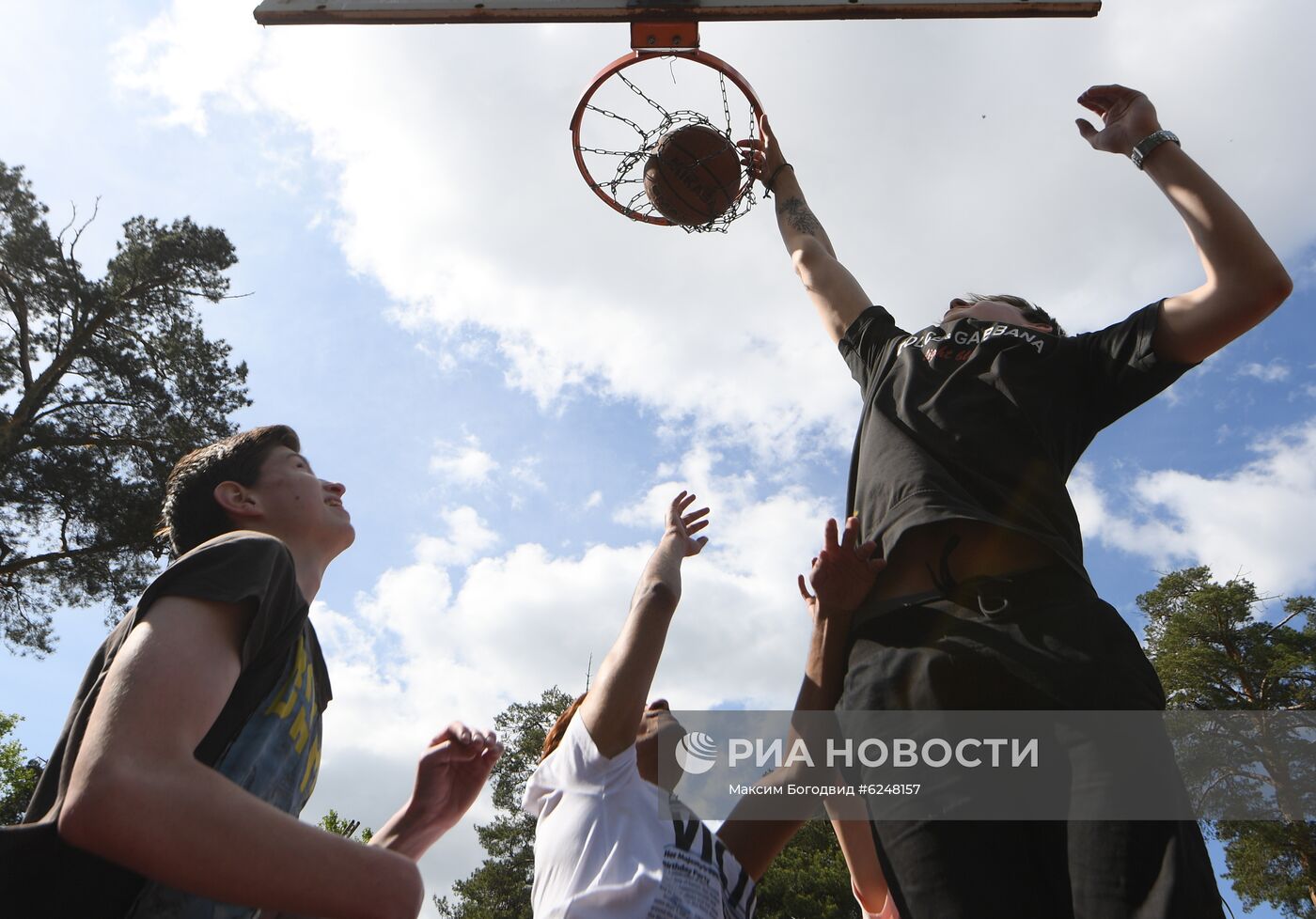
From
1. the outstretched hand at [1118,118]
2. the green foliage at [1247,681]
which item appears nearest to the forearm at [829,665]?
the outstretched hand at [1118,118]

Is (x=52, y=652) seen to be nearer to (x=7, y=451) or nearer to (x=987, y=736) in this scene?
(x=7, y=451)

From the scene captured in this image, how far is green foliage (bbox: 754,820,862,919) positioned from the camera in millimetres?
23766

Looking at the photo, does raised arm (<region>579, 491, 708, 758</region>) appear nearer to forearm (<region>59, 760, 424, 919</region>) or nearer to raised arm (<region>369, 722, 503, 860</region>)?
raised arm (<region>369, 722, 503, 860</region>)

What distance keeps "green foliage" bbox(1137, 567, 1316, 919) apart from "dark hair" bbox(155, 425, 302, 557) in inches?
889

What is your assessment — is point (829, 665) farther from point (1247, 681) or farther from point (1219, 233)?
point (1247, 681)

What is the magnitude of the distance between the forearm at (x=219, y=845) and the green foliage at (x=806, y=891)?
2388cm

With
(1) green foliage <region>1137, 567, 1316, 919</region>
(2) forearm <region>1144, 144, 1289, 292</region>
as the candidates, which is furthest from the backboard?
(1) green foliage <region>1137, 567, 1316, 919</region>

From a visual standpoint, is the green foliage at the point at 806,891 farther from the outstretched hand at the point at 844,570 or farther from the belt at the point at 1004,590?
the belt at the point at 1004,590

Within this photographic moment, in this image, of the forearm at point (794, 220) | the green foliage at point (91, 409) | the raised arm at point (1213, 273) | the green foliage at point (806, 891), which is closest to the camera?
the raised arm at point (1213, 273)

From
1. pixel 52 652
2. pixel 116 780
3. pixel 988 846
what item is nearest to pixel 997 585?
pixel 988 846

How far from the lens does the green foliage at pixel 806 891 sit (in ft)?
78.0

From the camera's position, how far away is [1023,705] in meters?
2.10

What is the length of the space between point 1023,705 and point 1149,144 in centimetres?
163

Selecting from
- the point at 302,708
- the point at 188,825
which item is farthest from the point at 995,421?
the point at 188,825
